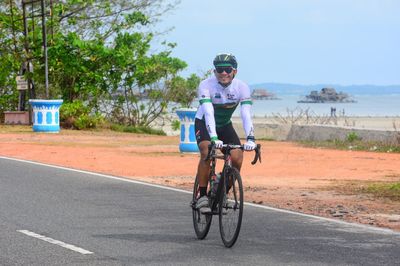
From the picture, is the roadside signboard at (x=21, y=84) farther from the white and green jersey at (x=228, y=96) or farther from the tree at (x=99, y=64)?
the white and green jersey at (x=228, y=96)

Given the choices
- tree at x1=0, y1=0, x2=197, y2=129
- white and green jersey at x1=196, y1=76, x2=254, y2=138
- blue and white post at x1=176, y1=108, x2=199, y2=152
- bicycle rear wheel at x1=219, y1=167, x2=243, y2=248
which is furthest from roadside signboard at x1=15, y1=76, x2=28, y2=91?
bicycle rear wheel at x1=219, y1=167, x2=243, y2=248

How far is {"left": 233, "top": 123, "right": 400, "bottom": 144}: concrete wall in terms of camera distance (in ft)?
86.0

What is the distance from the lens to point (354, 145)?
2595 cm

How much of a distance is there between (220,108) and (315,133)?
61.9 ft

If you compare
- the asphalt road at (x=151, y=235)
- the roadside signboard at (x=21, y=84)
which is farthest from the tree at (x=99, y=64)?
the asphalt road at (x=151, y=235)

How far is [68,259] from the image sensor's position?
9.07 metres

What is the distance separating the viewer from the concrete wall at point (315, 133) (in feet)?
86.0

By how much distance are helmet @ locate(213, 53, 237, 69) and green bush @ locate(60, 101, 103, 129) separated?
81.8 feet

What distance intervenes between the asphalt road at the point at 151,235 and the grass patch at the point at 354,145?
11101mm

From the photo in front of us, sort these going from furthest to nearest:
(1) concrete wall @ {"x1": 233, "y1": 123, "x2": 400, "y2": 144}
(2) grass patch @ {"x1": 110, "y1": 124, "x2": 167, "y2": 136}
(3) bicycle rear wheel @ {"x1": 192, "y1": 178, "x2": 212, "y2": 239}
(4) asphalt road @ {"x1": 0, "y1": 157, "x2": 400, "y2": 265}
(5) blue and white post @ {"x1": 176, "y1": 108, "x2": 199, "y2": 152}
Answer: (2) grass patch @ {"x1": 110, "y1": 124, "x2": 167, "y2": 136}
(1) concrete wall @ {"x1": 233, "y1": 123, "x2": 400, "y2": 144}
(5) blue and white post @ {"x1": 176, "y1": 108, "x2": 199, "y2": 152}
(3) bicycle rear wheel @ {"x1": 192, "y1": 178, "x2": 212, "y2": 239}
(4) asphalt road @ {"x1": 0, "y1": 157, "x2": 400, "y2": 265}

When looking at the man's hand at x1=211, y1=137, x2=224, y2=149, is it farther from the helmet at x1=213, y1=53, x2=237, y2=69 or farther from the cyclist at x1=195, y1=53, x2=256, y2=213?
the helmet at x1=213, y1=53, x2=237, y2=69

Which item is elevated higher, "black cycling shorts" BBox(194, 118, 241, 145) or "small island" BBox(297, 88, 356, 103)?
"small island" BBox(297, 88, 356, 103)

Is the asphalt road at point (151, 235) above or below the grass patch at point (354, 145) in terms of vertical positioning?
below

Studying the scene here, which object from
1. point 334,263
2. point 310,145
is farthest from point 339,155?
point 334,263
